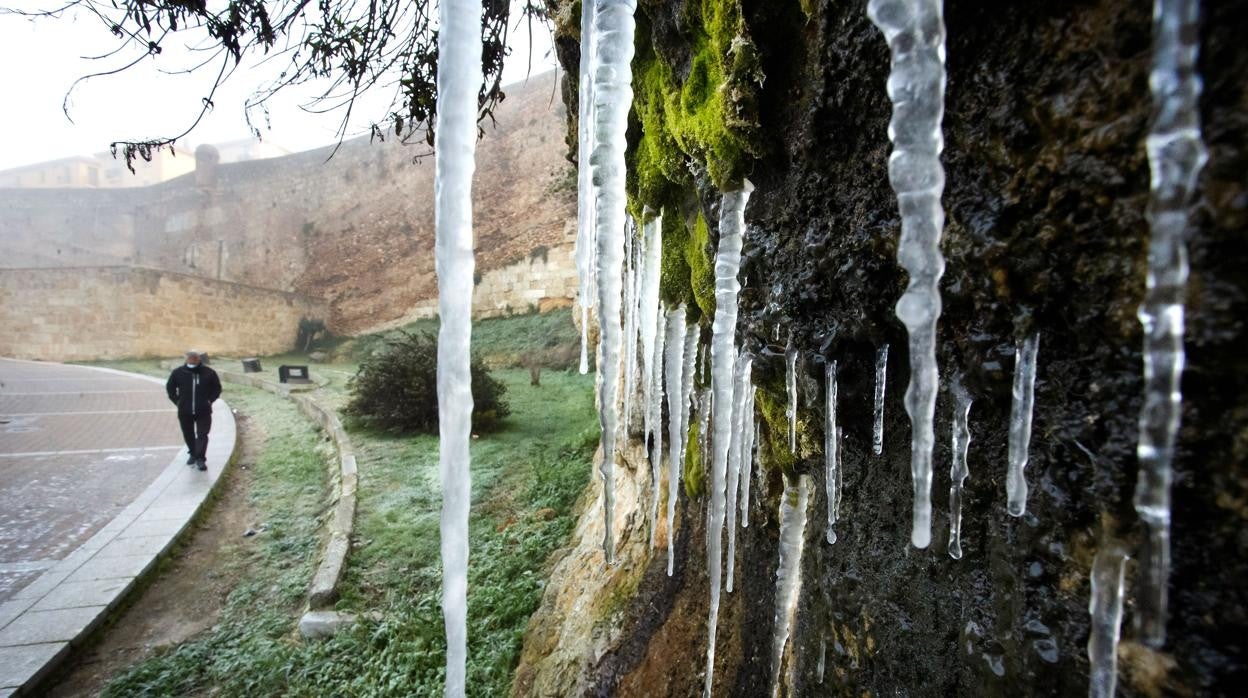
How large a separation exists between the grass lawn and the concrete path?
65cm

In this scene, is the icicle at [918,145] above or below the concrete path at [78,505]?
above

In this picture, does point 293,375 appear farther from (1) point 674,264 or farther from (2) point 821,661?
(2) point 821,661

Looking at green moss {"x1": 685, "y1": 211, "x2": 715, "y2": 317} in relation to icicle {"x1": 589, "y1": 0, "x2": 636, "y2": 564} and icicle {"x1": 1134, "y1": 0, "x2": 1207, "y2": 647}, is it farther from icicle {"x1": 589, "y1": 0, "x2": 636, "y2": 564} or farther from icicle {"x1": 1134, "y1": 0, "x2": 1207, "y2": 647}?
icicle {"x1": 1134, "y1": 0, "x2": 1207, "y2": 647}

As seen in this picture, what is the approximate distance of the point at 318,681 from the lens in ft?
12.1

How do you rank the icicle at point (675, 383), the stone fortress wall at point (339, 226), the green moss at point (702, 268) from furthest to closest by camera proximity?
the stone fortress wall at point (339, 226) < the icicle at point (675, 383) < the green moss at point (702, 268)

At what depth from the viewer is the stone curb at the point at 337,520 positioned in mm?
4379

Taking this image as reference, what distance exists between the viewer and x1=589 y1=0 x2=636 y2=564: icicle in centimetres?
161

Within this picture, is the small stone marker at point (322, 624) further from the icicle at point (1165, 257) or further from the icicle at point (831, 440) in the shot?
the icicle at point (1165, 257)

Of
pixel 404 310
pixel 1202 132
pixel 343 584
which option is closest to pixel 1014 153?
pixel 1202 132

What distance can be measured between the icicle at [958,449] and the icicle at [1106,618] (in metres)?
0.29

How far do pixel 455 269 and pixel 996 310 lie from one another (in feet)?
3.98

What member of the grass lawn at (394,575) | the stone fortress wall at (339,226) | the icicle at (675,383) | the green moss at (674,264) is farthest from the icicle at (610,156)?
the stone fortress wall at (339,226)

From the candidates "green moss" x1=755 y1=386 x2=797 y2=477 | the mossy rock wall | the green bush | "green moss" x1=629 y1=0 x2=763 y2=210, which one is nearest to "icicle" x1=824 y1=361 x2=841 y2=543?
the mossy rock wall

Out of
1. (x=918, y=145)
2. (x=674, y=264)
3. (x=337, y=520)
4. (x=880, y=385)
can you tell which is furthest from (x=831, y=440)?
(x=337, y=520)
